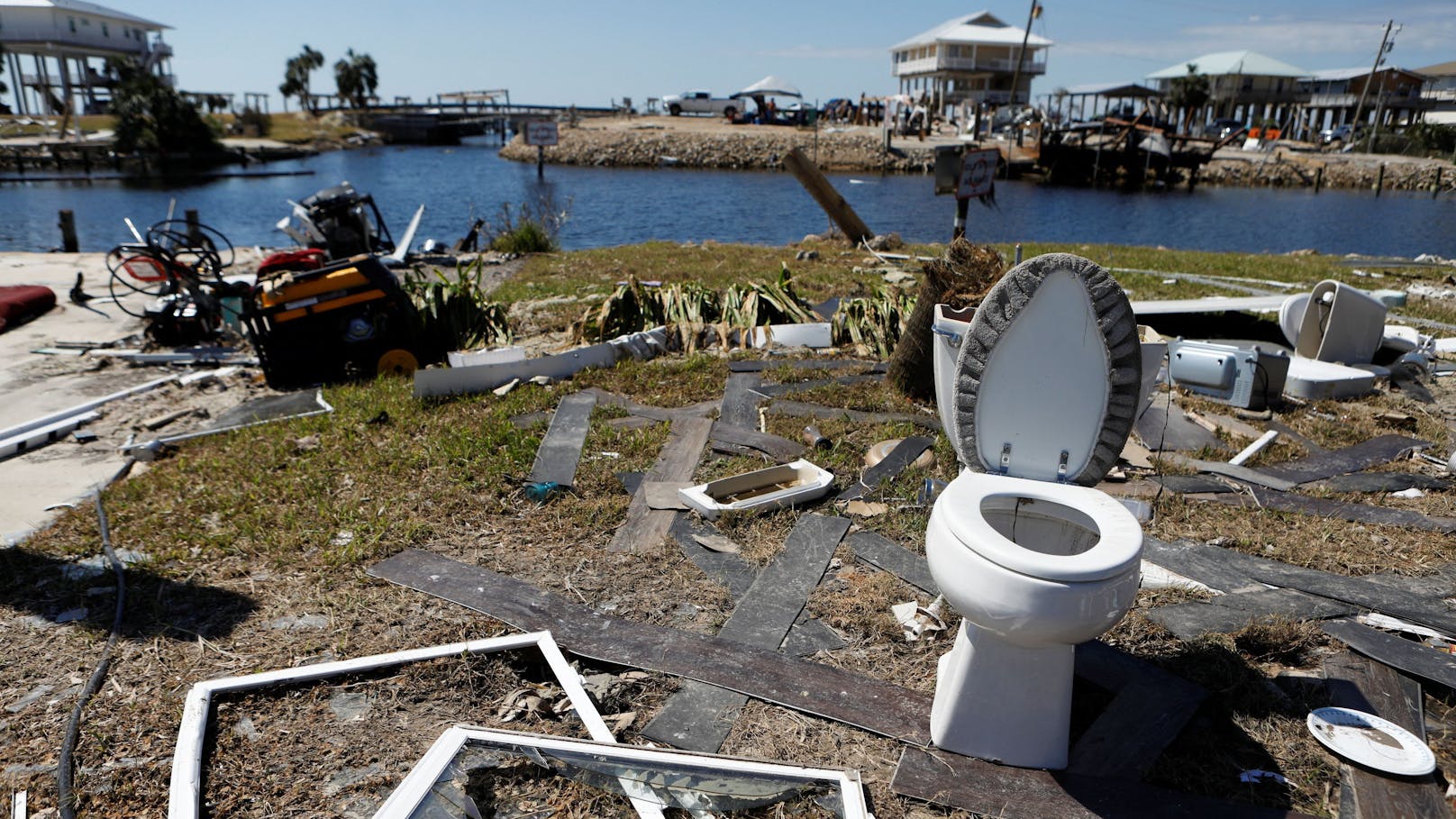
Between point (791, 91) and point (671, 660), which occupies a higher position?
point (791, 91)

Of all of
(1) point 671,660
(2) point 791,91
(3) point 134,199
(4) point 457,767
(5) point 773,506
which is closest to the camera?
(4) point 457,767

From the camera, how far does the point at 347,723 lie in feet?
8.26

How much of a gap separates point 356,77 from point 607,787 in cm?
9123

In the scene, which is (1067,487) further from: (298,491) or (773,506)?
(298,491)

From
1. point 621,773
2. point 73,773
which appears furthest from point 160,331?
point 621,773

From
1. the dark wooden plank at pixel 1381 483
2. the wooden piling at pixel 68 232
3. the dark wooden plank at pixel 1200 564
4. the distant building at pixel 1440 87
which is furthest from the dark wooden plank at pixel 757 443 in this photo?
the distant building at pixel 1440 87

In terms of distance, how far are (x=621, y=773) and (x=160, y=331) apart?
718 centimetres

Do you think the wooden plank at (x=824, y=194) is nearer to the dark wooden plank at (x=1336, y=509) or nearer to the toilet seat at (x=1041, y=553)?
the dark wooden plank at (x=1336, y=509)

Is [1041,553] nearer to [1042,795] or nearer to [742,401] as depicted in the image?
[1042,795]

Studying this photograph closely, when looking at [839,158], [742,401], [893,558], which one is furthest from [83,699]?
[839,158]

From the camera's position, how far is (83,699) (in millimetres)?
2586

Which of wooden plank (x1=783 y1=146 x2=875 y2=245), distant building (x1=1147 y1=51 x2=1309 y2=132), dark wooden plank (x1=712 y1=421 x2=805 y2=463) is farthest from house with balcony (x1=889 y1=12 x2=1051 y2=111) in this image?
dark wooden plank (x1=712 y1=421 x2=805 y2=463)

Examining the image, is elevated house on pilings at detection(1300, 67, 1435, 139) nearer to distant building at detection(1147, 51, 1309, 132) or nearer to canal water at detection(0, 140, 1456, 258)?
distant building at detection(1147, 51, 1309, 132)

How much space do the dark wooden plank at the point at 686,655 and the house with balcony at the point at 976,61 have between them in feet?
203
